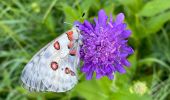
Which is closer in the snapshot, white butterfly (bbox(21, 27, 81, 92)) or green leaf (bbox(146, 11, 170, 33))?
white butterfly (bbox(21, 27, 81, 92))

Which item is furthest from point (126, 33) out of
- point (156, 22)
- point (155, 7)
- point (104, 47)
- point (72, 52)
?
point (156, 22)

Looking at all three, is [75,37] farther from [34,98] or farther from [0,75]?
[0,75]

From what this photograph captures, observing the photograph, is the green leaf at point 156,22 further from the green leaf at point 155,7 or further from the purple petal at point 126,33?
the purple petal at point 126,33

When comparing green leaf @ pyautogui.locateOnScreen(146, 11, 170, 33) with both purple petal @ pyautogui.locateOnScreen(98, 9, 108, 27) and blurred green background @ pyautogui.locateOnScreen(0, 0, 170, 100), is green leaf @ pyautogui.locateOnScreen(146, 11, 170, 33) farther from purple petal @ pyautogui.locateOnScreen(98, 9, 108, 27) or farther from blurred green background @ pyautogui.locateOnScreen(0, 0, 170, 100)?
purple petal @ pyautogui.locateOnScreen(98, 9, 108, 27)

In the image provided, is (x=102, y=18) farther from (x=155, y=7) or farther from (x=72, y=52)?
(x=155, y=7)

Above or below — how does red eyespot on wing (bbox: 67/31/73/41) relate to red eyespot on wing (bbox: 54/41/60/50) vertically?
above

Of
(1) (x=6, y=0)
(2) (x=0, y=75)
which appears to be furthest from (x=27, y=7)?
(2) (x=0, y=75)

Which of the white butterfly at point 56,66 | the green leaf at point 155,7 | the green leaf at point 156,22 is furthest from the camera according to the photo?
the green leaf at point 156,22

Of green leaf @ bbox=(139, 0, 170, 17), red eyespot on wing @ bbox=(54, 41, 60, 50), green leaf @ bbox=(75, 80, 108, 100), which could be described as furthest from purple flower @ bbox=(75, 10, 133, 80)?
green leaf @ bbox=(75, 80, 108, 100)

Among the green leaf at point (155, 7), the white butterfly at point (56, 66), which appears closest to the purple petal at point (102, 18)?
the white butterfly at point (56, 66)
